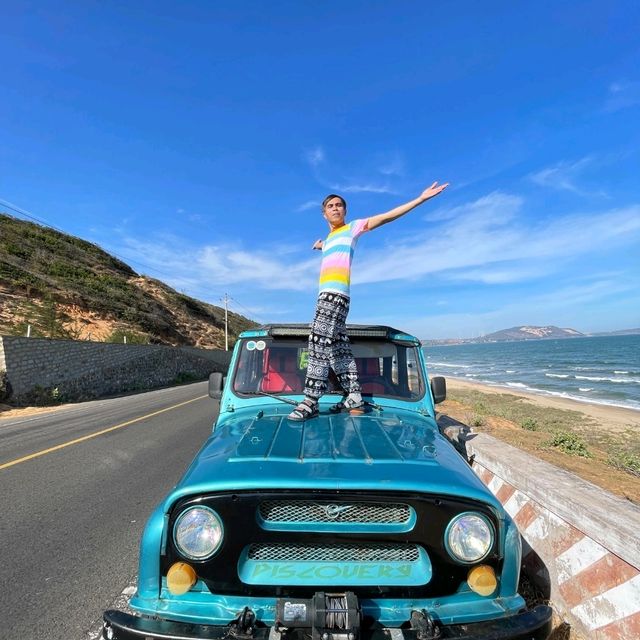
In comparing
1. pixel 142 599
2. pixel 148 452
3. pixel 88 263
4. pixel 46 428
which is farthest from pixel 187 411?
pixel 88 263

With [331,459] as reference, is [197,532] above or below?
below

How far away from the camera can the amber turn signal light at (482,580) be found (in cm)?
178

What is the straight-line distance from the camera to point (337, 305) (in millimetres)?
3188

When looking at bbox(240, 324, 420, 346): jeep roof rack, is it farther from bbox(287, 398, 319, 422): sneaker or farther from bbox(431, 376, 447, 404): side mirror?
bbox(287, 398, 319, 422): sneaker

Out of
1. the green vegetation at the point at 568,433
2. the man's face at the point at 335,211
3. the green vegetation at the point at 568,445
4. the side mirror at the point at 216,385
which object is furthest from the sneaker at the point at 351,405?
the green vegetation at the point at 568,445

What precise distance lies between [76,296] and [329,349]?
32004mm

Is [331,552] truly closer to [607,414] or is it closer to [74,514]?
[74,514]

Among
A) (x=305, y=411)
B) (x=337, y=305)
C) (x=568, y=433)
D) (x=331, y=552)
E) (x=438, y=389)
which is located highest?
(x=337, y=305)

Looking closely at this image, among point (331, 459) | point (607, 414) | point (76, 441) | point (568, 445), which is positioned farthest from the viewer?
point (607, 414)

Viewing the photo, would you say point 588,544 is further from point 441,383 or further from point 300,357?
point 300,357

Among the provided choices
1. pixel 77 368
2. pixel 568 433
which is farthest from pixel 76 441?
pixel 77 368

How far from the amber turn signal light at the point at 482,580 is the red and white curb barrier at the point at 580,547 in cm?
83

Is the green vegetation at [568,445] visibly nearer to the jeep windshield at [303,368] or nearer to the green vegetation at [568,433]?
the green vegetation at [568,433]

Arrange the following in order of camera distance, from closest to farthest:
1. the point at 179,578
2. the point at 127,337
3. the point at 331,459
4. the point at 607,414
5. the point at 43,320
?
the point at 179,578
the point at 331,459
the point at 607,414
the point at 43,320
the point at 127,337
